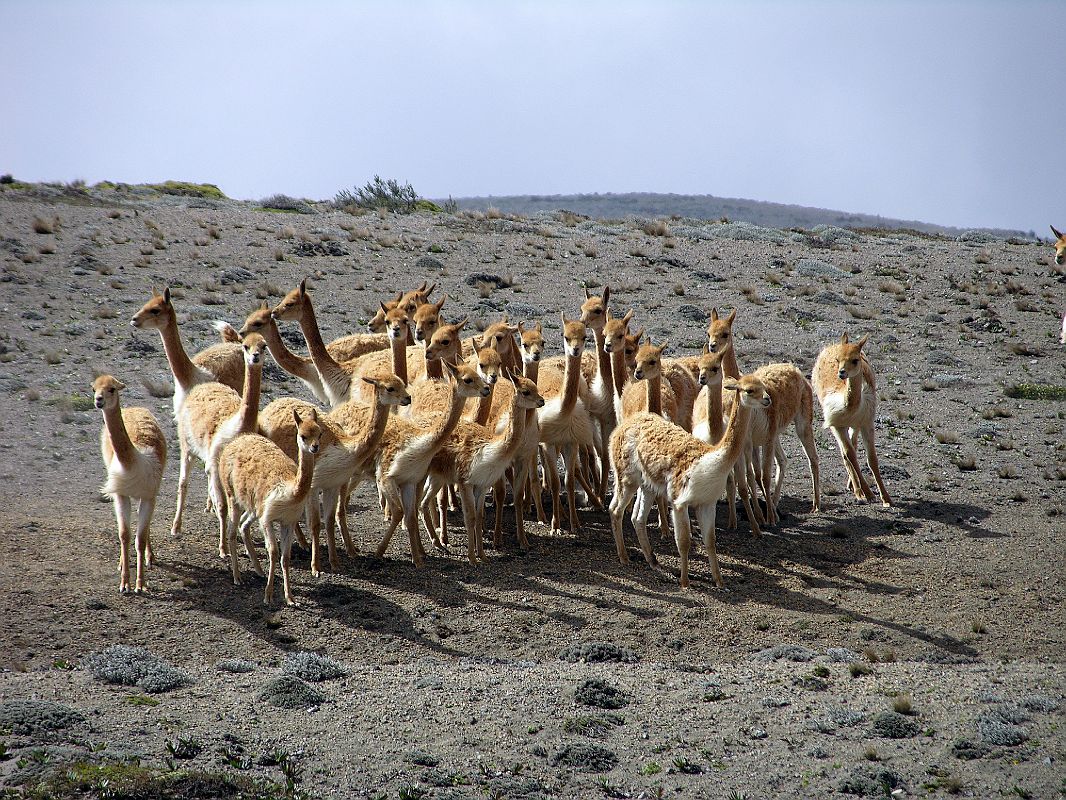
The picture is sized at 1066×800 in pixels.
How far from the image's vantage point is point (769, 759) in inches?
266

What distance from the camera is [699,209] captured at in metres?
93.3

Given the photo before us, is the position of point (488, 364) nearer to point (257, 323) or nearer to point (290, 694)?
point (257, 323)

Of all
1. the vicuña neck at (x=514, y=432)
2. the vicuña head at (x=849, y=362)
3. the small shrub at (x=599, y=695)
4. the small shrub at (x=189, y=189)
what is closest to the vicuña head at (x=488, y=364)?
the vicuña neck at (x=514, y=432)

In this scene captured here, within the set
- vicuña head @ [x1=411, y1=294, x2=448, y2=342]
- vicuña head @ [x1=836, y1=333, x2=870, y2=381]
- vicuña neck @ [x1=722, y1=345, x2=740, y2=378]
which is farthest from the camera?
vicuña head @ [x1=411, y1=294, x2=448, y2=342]

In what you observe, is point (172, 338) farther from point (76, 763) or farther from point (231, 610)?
point (76, 763)

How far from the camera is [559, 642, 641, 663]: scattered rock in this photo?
855 centimetres

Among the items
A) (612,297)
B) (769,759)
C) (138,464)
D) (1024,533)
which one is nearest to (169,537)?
(138,464)

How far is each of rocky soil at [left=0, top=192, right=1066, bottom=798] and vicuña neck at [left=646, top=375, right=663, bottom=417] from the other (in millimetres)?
1591

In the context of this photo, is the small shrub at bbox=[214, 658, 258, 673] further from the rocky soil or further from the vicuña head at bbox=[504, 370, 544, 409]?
the vicuña head at bbox=[504, 370, 544, 409]

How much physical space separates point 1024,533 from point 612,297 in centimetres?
1308

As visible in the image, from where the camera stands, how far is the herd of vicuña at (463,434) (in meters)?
9.51

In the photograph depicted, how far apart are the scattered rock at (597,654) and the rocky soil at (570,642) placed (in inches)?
1.1

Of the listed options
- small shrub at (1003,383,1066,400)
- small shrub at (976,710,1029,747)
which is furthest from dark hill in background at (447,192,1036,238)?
small shrub at (976,710,1029,747)

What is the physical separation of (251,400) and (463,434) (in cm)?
212
